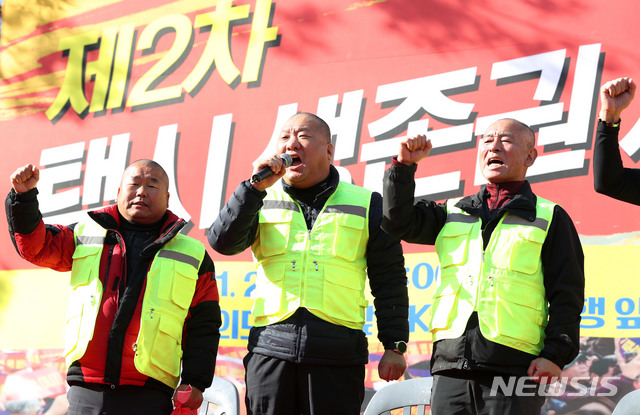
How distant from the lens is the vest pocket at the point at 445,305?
249cm

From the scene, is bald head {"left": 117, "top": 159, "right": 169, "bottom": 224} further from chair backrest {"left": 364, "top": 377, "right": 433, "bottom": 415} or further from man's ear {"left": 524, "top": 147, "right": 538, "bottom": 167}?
man's ear {"left": 524, "top": 147, "right": 538, "bottom": 167}

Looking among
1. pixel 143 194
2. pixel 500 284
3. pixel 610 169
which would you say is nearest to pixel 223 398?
pixel 143 194

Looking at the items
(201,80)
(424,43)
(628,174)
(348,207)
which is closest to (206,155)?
(201,80)

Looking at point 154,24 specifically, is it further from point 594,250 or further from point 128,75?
point 594,250

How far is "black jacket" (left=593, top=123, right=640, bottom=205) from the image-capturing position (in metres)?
2.44

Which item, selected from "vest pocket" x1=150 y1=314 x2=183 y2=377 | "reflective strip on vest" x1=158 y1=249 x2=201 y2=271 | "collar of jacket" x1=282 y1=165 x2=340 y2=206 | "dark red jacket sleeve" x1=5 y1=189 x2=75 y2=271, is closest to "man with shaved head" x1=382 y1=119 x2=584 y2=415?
"collar of jacket" x1=282 y1=165 x2=340 y2=206

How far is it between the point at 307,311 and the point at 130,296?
64cm

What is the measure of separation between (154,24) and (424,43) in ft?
5.11

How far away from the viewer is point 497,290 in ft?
8.05

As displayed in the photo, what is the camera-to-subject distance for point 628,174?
8.20ft

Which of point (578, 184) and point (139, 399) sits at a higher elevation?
point (578, 184)

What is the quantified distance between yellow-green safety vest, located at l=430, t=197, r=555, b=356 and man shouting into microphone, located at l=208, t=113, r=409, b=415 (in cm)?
29

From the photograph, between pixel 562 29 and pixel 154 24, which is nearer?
pixel 562 29

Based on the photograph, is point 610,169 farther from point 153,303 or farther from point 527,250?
point 153,303
